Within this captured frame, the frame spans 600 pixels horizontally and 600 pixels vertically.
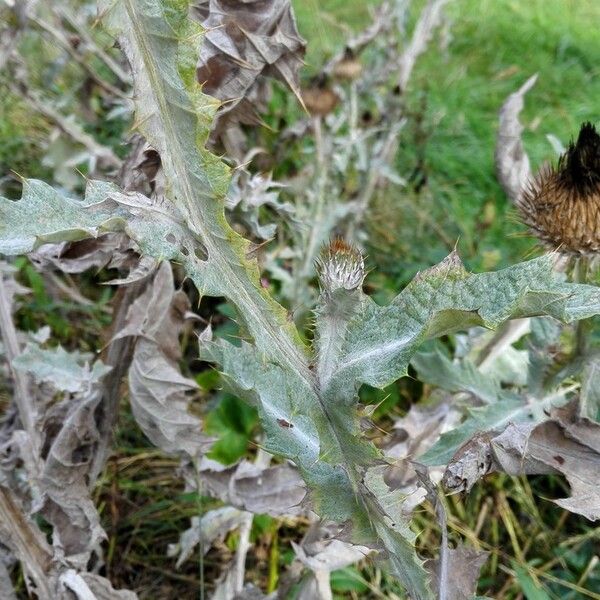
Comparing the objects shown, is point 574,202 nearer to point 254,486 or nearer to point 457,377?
point 457,377

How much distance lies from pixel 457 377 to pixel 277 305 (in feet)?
2.50

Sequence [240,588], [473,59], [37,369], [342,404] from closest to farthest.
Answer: [342,404]
[37,369]
[240,588]
[473,59]

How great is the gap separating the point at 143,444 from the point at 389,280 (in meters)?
1.13

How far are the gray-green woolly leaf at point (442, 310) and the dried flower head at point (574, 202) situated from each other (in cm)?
51

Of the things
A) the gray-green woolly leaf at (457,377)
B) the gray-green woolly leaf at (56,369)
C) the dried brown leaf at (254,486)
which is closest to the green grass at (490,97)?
the gray-green woolly leaf at (457,377)

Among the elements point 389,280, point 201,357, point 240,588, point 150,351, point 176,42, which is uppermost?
point 176,42

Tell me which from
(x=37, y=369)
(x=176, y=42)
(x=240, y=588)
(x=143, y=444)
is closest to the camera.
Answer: (x=176, y=42)

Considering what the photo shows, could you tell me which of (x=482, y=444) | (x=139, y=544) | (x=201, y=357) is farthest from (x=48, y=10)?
(x=482, y=444)

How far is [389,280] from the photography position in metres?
2.91

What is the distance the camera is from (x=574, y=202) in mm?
1604

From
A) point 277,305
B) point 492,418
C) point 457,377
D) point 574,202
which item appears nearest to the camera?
point 277,305

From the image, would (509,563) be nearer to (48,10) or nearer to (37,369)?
(37,369)

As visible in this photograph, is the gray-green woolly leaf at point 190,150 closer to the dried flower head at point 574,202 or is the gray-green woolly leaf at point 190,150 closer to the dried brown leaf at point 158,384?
the dried brown leaf at point 158,384

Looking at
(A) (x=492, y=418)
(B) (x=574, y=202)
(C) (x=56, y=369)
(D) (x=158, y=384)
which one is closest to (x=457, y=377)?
(A) (x=492, y=418)
